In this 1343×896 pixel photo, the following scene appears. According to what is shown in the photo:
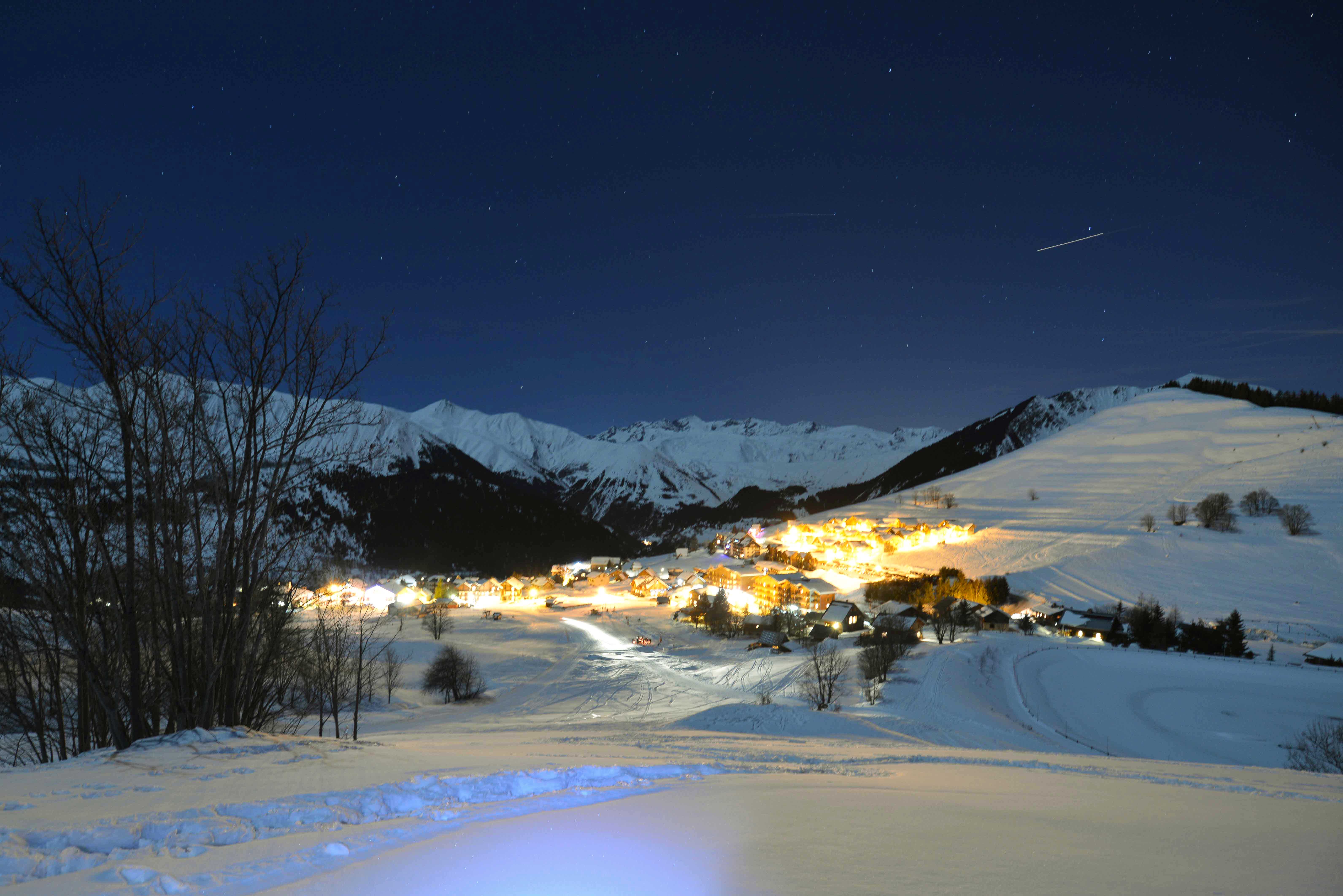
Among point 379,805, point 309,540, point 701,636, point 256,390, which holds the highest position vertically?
point 256,390

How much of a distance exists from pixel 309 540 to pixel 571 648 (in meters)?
35.0

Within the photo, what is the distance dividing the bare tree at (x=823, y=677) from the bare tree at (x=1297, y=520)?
58690 mm

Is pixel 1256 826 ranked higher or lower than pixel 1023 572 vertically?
higher

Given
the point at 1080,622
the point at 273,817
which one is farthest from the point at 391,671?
the point at 1080,622

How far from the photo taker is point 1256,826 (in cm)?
445

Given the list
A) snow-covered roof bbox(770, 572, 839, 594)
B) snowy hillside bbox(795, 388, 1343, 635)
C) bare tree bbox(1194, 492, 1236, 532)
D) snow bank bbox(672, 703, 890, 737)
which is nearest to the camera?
snow bank bbox(672, 703, 890, 737)

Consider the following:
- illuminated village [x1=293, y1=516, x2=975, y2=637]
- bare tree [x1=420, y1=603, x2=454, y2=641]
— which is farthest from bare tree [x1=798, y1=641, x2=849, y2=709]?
bare tree [x1=420, y1=603, x2=454, y2=641]

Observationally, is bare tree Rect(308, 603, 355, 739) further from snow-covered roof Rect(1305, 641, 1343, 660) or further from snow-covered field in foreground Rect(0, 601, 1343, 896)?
snow-covered roof Rect(1305, 641, 1343, 660)

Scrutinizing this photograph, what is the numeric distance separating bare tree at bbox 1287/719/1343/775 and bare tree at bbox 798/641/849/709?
14047mm

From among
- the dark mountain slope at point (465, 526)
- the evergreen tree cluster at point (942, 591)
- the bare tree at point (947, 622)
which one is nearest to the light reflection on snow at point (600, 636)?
the bare tree at point (947, 622)

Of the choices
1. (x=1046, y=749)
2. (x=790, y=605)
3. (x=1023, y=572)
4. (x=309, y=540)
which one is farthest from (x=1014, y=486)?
(x=309, y=540)

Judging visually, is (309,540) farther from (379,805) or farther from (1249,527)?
(1249,527)

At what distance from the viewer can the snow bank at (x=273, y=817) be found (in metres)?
3.50

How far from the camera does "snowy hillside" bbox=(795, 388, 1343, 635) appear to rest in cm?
5338
